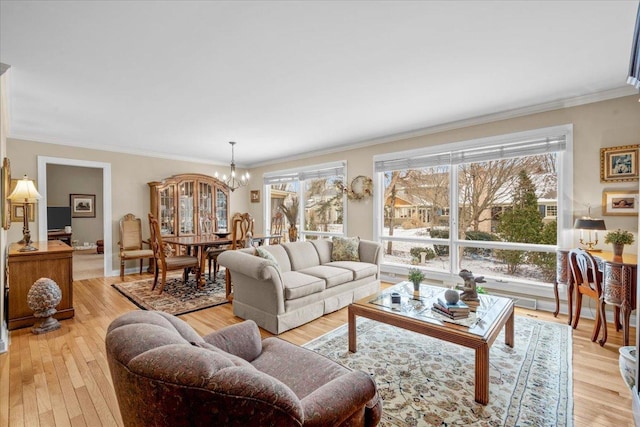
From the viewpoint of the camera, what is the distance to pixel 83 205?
8.40 m

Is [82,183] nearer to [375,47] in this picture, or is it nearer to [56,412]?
[56,412]

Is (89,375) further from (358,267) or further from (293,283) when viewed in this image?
(358,267)

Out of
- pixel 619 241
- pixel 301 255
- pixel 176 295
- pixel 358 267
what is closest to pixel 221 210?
pixel 176 295

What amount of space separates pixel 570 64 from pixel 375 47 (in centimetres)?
177

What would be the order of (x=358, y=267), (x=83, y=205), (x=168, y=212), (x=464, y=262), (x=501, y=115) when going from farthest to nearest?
(x=83, y=205)
(x=168, y=212)
(x=464, y=262)
(x=358, y=267)
(x=501, y=115)

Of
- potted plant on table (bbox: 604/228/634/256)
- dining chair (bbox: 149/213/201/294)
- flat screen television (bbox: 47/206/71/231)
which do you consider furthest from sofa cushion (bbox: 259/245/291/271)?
flat screen television (bbox: 47/206/71/231)

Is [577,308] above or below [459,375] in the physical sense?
above

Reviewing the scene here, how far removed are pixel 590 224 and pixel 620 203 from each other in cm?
46

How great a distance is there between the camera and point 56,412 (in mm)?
1833

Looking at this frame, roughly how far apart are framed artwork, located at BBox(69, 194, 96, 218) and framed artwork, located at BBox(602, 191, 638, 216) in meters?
11.0

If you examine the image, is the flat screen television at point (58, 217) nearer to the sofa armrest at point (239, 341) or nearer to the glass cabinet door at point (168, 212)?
the glass cabinet door at point (168, 212)

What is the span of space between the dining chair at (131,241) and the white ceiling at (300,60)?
6.48 feet

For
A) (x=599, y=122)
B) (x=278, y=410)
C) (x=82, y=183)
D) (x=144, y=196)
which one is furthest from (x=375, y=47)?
(x=82, y=183)

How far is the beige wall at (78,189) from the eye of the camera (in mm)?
7840
